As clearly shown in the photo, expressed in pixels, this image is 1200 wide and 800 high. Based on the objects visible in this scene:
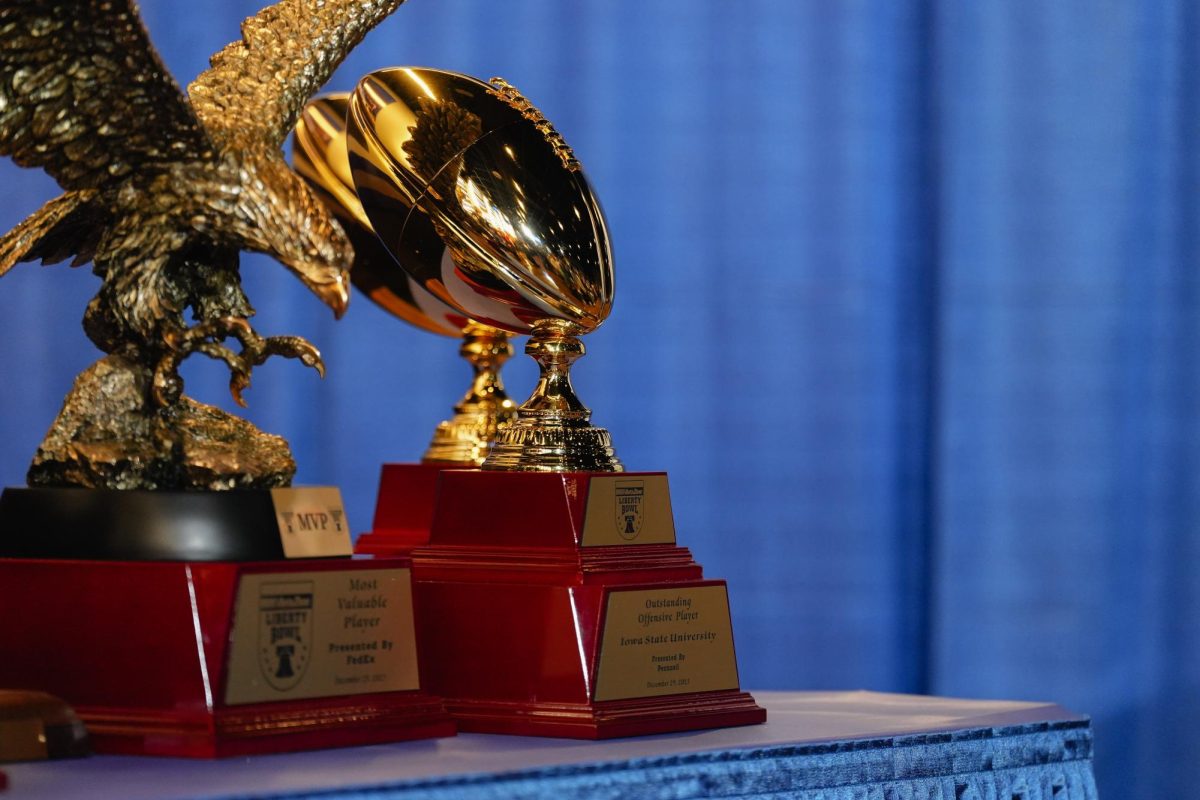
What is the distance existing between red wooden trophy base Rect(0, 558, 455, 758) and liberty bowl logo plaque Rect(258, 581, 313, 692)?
0.01m

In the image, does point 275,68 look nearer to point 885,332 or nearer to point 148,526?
point 148,526

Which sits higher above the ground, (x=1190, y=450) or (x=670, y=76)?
(x=670, y=76)

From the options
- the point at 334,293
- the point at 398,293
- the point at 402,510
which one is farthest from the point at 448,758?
the point at 398,293

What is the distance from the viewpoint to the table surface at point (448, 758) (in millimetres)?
1146

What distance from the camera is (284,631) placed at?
1.30 m

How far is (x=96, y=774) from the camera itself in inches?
47.0

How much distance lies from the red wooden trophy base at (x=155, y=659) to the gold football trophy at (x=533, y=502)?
0.44 ft

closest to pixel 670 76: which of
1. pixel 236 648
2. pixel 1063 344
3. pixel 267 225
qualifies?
pixel 1063 344

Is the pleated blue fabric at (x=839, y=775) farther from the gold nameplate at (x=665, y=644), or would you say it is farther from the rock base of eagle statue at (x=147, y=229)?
the rock base of eagle statue at (x=147, y=229)

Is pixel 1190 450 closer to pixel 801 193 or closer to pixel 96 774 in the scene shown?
pixel 801 193

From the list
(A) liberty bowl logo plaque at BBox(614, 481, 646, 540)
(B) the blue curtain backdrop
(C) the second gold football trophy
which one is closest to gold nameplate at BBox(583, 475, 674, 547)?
(A) liberty bowl logo plaque at BBox(614, 481, 646, 540)

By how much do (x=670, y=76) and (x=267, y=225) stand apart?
1289 millimetres

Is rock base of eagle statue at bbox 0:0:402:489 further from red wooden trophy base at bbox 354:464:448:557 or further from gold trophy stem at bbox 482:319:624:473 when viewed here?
red wooden trophy base at bbox 354:464:448:557

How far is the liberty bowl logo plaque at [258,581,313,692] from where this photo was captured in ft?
4.21
